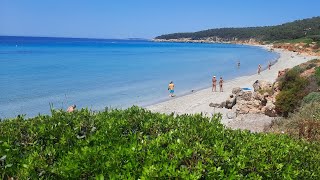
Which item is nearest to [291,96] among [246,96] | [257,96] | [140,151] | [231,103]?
[257,96]

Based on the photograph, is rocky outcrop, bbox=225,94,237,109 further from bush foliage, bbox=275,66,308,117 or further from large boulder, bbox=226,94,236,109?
bush foliage, bbox=275,66,308,117

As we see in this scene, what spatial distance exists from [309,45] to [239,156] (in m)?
92.9

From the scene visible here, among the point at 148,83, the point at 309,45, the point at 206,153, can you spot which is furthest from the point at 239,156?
the point at 309,45

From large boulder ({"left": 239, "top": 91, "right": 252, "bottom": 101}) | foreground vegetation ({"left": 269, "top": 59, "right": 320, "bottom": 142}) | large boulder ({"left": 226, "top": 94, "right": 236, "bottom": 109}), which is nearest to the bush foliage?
foreground vegetation ({"left": 269, "top": 59, "right": 320, "bottom": 142})

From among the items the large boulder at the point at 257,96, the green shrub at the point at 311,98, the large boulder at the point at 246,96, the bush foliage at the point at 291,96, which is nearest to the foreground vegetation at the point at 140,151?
the green shrub at the point at 311,98

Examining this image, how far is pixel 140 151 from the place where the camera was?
398cm

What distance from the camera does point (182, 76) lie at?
42375mm

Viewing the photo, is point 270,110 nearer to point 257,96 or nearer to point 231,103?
point 257,96

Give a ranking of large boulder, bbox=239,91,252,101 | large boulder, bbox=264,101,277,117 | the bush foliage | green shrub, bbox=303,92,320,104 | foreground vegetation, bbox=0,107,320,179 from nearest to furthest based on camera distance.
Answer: foreground vegetation, bbox=0,107,320,179 < green shrub, bbox=303,92,320,104 < the bush foliage < large boulder, bbox=264,101,277,117 < large boulder, bbox=239,91,252,101

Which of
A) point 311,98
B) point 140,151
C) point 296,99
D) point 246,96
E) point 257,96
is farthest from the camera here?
point 246,96

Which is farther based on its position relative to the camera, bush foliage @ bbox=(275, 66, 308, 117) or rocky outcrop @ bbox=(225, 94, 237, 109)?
rocky outcrop @ bbox=(225, 94, 237, 109)

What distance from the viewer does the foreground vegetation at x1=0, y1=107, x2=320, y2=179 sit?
3.65m

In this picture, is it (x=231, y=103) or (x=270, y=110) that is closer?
(x=270, y=110)

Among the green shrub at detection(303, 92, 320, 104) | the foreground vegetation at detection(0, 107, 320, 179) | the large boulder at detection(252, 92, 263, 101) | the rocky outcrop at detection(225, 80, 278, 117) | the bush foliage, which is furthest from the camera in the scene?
the large boulder at detection(252, 92, 263, 101)
